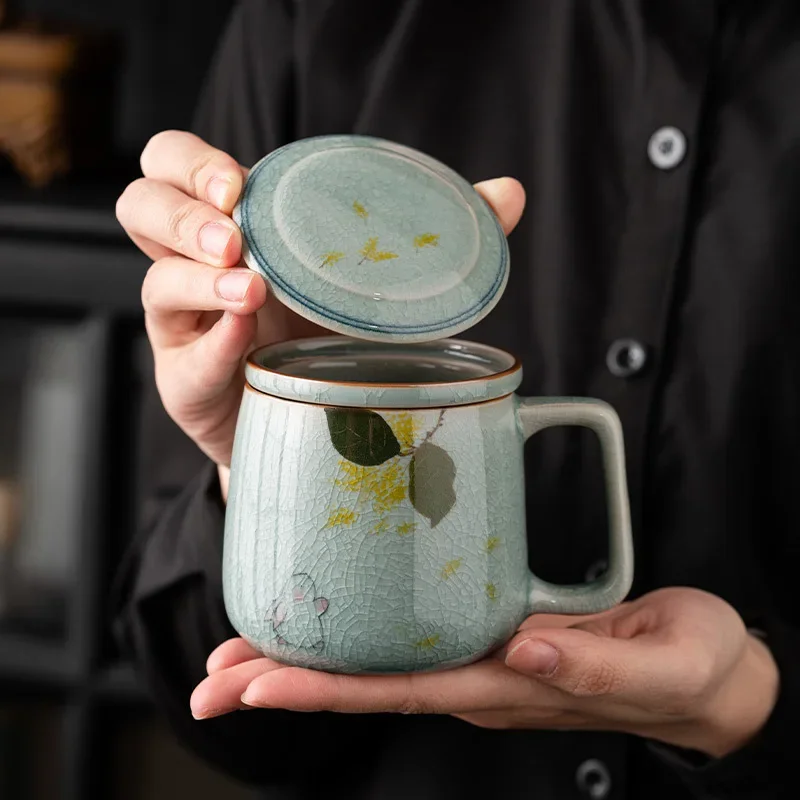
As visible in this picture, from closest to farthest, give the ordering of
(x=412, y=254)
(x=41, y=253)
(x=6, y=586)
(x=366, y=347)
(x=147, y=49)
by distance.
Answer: (x=412, y=254), (x=366, y=347), (x=41, y=253), (x=6, y=586), (x=147, y=49)

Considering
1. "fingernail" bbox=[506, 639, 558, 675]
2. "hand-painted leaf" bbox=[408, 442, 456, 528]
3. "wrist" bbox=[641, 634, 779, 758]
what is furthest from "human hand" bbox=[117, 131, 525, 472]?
"wrist" bbox=[641, 634, 779, 758]

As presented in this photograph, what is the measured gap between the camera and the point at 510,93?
2.96ft

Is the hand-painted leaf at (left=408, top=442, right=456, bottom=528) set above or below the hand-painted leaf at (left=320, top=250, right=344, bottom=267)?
below

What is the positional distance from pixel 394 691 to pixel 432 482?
12 cm

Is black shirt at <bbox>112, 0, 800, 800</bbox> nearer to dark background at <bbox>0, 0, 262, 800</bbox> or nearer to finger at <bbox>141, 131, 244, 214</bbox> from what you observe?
finger at <bbox>141, 131, 244, 214</bbox>

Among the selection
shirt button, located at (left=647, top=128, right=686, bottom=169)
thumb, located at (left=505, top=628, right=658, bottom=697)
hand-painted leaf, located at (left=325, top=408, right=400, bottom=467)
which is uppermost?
shirt button, located at (left=647, top=128, right=686, bottom=169)

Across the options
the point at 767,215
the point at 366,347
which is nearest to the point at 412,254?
the point at 366,347

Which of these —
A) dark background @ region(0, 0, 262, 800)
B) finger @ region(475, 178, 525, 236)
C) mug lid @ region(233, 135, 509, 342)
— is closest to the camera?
mug lid @ region(233, 135, 509, 342)

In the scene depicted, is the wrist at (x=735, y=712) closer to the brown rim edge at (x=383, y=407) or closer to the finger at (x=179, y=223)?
the brown rim edge at (x=383, y=407)

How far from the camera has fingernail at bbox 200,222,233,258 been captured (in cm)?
55

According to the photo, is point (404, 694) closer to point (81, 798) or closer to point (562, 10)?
point (562, 10)

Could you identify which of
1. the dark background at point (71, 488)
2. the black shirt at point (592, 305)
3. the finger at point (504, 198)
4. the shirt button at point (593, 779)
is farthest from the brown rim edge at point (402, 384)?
the dark background at point (71, 488)

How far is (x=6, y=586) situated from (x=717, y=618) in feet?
3.44

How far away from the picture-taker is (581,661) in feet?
1.98
